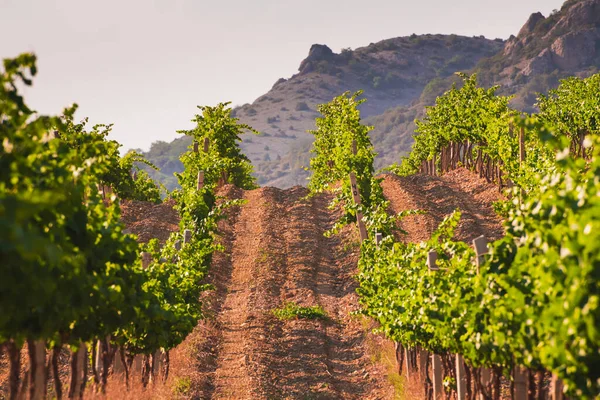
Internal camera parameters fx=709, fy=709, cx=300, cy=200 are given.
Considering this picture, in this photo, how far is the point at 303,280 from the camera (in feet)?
67.2

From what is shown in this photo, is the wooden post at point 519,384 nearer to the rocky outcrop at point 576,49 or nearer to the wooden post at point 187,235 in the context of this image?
the wooden post at point 187,235

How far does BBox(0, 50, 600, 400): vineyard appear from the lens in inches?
214

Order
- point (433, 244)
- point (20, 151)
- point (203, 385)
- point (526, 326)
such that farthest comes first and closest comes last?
1. point (203, 385)
2. point (433, 244)
3. point (526, 326)
4. point (20, 151)

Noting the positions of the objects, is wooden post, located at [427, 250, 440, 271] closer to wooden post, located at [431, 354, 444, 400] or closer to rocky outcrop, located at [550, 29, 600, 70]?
wooden post, located at [431, 354, 444, 400]

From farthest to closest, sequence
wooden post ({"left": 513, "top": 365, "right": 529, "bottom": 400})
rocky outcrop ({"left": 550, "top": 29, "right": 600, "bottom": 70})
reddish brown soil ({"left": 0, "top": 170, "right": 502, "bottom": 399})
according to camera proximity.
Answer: rocky outcrop ({"left": 550, "top": 29, "right": 600, "bottom": 70})
reddish brown soil ({"left": 0, "top": 170, "right": 502, "bottom": 399})
wooden post ({"left": 513, "top": 365, "right": 529, "bottom": 400})

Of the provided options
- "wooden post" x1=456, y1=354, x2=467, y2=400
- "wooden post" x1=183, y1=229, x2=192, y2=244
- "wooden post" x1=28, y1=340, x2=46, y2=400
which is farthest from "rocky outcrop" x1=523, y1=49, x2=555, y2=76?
"wooden post" x1=28, y1=340, x2=46, y2=400

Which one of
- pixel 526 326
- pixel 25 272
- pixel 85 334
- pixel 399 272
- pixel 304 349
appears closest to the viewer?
pixel 25 272

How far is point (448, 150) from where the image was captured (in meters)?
37.8

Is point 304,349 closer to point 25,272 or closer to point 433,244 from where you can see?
point 433,244

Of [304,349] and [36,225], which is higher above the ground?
[36,225]

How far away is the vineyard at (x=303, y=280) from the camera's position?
17.8 feet

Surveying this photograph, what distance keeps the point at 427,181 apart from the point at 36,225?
26.9 meters

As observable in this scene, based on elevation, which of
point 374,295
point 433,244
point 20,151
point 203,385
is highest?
point 20,151

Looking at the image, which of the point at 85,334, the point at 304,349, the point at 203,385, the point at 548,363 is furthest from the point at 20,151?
the point at 304,349
